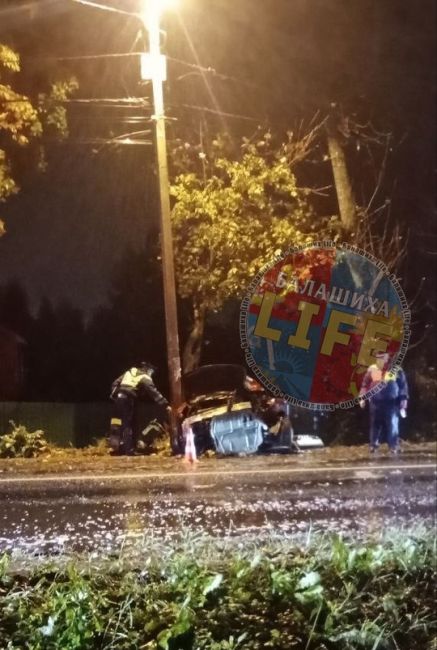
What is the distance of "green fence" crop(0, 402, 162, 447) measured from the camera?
19.4 ft

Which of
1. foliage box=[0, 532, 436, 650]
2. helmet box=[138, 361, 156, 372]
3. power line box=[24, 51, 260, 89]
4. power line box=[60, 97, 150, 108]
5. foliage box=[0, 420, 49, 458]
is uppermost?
power line box=[24, 51, 260, 89]

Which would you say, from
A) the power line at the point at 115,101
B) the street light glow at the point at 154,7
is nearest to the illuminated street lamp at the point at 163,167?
the street light glow at the point at 154,7

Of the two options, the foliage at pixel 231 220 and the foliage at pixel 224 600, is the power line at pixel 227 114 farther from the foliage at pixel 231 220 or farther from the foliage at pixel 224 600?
the foliage at pixel 224 600

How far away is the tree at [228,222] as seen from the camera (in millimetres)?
6551

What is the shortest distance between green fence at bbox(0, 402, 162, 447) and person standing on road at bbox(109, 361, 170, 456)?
0.24 ft

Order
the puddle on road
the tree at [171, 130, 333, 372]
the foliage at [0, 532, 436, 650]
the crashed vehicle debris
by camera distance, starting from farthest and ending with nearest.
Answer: the tree at [171, 130, 333, 372], the crashed vehicle debris, the puddle on road, the foliage at [0, 532, 436, 650]

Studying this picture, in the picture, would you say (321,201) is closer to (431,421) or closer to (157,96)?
(157,96)

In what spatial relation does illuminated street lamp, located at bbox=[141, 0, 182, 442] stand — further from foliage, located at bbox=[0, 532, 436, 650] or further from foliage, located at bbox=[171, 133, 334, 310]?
foliage, located at bbox=[0, 532, 436, 650]

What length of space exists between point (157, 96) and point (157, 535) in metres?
3.68

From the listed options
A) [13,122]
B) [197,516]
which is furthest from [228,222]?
[197,516]

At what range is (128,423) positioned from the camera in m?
6.06
